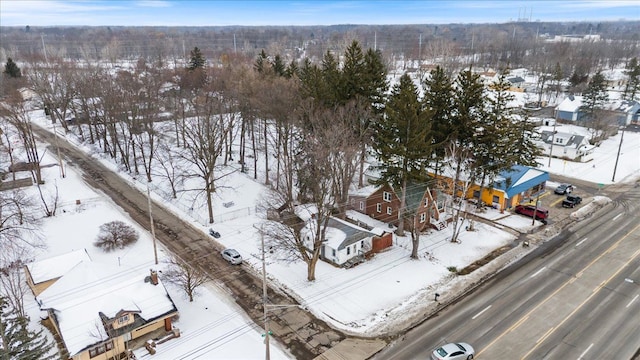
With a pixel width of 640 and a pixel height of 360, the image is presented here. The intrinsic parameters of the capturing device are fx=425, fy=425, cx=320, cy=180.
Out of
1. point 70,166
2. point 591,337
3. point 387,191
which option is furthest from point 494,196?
point 70,166

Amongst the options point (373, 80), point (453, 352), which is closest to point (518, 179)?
point (373, 80)

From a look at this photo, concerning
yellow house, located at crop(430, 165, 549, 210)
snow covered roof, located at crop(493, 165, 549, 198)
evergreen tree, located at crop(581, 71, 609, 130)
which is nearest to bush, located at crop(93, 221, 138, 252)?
yellow house, located at crop(430, 165, 549, 210)

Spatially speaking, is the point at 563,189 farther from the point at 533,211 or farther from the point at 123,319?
the point at 123,319

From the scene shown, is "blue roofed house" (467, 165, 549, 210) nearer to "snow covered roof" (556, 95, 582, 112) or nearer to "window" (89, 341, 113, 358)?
"window" (89, 341, 113, 358)

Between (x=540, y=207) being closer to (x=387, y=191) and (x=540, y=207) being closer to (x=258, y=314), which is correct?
(x=387, y=191)

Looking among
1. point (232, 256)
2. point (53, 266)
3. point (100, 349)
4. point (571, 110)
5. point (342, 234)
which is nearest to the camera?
point (100, 349)

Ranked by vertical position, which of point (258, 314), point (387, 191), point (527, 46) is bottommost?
point (258, 314)

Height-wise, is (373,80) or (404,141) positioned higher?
(373,80)

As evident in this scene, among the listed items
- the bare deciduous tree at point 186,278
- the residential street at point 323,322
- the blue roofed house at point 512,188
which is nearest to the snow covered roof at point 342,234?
the residential street at point 323,322
